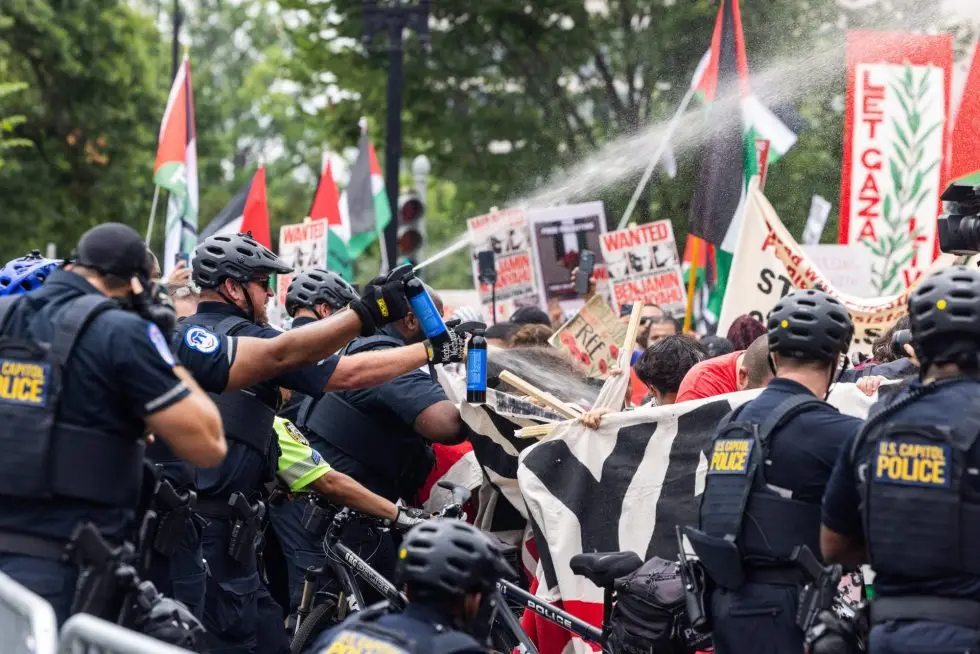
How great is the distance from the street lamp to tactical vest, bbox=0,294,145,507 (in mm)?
12898

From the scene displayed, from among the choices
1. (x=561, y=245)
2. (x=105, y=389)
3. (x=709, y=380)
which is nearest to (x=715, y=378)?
(x=709, y=380)

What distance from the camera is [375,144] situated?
88.7ft

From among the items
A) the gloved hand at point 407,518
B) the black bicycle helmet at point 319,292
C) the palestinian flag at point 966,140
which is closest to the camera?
the gloved hand at point 407,518

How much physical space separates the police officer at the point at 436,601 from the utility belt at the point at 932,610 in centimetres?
114

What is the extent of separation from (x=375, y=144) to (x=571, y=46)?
4059 millimetres

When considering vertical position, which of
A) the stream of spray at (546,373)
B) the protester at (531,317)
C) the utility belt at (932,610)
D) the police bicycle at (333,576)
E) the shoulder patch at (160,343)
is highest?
the shoulder patch at (160,343)

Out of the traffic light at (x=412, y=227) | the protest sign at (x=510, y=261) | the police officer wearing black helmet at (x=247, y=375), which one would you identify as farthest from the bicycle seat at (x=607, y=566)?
the traffic light at (x=412, y=227)

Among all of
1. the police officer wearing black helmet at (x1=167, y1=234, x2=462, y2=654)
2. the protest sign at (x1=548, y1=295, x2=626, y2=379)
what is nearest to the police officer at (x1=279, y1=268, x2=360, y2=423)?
the police officer wearing black helmet at (x1=167, y1=234, x2=462, y2=654)

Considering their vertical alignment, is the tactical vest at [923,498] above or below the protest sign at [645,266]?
above

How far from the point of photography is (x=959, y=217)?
22.1ft

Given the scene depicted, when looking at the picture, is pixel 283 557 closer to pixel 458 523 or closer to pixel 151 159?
pixel 458 523

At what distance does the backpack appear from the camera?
6.02 metres

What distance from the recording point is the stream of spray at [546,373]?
27.2ft

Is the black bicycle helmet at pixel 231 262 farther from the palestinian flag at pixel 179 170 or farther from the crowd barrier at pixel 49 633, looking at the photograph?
the palestinian flag at pixel 179 170
